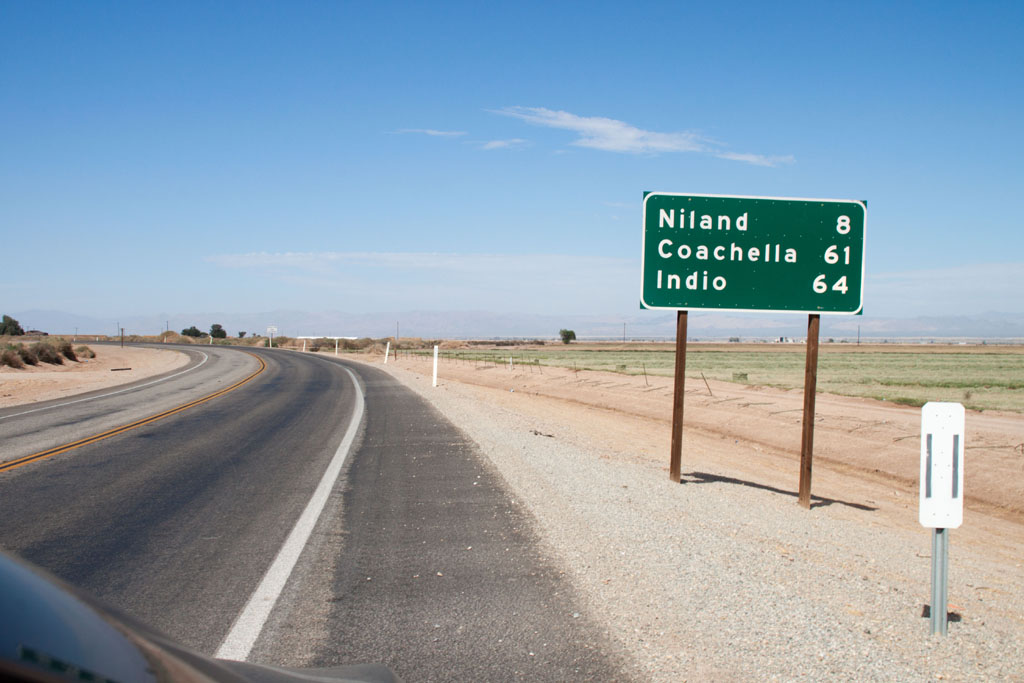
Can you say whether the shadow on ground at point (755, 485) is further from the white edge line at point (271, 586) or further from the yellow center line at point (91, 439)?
the yellow center line at point (91, 439)

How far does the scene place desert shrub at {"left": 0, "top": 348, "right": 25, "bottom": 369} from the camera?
143ft

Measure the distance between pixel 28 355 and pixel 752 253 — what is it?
49.6 m

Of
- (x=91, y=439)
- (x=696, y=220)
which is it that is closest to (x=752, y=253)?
(x=696, y=220)

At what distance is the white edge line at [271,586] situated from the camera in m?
4.32

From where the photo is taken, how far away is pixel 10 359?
144 ft

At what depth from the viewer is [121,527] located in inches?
279

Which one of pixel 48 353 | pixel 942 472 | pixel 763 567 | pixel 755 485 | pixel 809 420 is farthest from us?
pixel 48 353

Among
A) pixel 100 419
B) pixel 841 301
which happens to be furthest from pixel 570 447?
pixel 100 419

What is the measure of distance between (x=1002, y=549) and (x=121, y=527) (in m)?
9.35

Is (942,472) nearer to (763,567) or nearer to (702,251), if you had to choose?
(763,567)

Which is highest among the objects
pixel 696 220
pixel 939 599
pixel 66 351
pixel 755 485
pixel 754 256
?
pixel 696 220

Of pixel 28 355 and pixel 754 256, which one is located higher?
pixel 754 256

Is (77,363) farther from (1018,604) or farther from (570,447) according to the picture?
(1018,604)

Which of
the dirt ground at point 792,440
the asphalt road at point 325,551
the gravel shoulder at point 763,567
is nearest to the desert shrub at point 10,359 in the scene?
the dirt ground at point 792,440
